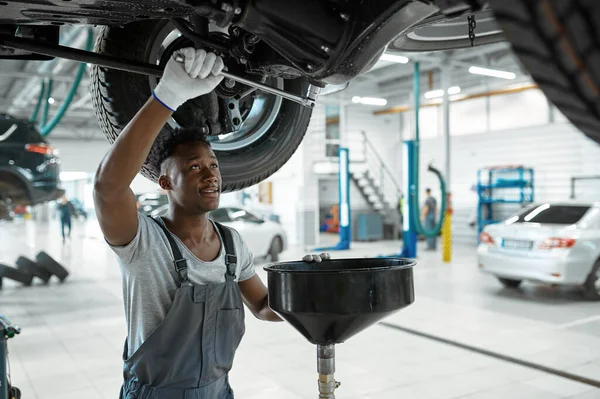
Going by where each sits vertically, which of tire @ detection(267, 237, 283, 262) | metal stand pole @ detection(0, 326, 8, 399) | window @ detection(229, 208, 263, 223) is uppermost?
window @ detection(229, 208, 263, 223)

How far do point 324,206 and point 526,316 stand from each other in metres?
12.9

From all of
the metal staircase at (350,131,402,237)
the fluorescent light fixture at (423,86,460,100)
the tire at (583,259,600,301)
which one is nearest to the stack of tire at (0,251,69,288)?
the tire at (583,259,600,301)

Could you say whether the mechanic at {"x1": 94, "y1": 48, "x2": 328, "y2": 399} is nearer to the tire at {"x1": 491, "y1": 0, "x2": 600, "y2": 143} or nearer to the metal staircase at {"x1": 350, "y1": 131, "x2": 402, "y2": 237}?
the tire at {"x1": 491, "y1": 0, "x2": 600, "y2": 143}

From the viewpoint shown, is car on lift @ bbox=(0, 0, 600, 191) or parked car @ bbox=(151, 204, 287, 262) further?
parked car @ bbox=(151, 204, 287, 262)

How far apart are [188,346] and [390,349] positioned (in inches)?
110

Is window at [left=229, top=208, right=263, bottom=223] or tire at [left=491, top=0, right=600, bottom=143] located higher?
tire at [left=491, top=0, right=600, bottom=143]

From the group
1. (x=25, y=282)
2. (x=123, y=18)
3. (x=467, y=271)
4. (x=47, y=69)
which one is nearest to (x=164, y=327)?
(x=123, y=18)

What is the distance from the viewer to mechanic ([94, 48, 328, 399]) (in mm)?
1347

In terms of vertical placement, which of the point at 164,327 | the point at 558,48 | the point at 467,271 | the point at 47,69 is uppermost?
the point at 47,69

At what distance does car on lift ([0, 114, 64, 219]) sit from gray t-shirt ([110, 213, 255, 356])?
5.37m

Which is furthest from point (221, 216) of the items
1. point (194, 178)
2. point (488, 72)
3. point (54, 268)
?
point (194, 178)

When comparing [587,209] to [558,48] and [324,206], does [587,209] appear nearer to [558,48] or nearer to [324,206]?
[558,48]

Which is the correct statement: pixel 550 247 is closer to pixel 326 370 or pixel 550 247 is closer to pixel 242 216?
pixel 326 370

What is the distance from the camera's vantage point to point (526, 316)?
5.03 metres
